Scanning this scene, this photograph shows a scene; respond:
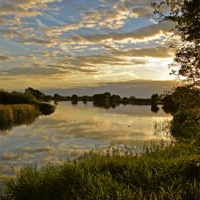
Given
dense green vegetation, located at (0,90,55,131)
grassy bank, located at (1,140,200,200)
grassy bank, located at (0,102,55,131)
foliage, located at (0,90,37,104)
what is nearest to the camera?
grassy bank, located at (1,140,200,200)

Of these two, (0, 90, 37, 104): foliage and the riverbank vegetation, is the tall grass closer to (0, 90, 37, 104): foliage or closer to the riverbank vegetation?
Answer: (0, 90, 37, 104): foliage

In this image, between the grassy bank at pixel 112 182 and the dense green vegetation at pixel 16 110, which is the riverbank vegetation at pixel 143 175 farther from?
the dense green vegetation at pixel 16 110

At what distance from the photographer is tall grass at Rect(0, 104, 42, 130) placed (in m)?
38.6

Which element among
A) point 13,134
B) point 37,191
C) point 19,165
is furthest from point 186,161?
point 13,134

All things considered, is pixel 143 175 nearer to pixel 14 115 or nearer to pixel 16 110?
pixel 14 115

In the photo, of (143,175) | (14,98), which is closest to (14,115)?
(14,98)

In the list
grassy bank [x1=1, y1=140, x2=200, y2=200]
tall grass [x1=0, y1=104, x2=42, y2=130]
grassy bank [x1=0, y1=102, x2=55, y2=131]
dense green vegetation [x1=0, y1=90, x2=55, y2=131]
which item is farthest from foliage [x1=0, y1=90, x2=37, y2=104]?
grassy bank [x1=1, y1=140, x2=200, y2=200]

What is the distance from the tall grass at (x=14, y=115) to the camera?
38569 mm

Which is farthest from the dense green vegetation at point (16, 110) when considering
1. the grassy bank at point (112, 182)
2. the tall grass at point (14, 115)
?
the grassy bank at point (112, 182)

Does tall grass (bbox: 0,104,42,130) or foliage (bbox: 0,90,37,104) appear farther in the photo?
foliage (bbox: 0,90,37,104)

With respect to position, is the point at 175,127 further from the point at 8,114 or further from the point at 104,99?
the point at 104,99

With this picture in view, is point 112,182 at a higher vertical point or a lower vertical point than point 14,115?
lower

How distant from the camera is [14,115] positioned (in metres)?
43.7

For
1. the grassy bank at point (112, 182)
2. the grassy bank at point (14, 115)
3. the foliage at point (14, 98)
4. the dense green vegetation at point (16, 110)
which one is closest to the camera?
the grassy bank at point (112, 182)
